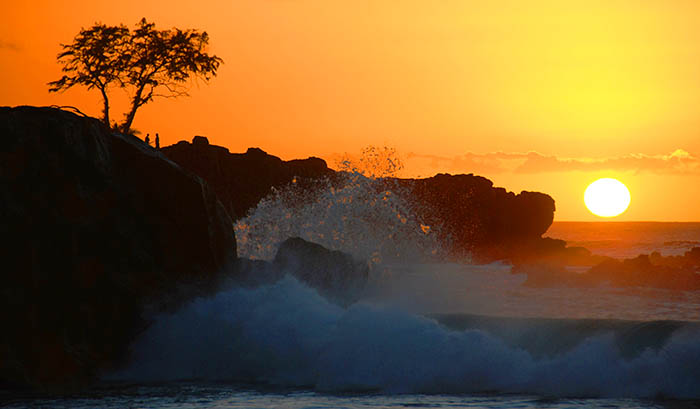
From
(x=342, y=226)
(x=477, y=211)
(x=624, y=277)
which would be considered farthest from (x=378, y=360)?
(x=477, y=211)

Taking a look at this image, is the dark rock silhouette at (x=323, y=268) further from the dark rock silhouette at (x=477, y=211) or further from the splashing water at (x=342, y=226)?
the dark rock silhouette at (x=477, y=211)

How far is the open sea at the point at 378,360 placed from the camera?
375 inches

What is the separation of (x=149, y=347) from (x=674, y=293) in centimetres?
1706

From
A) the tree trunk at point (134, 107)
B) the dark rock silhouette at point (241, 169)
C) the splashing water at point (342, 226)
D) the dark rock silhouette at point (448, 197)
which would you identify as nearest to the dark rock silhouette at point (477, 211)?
the dark rock silhouette at point (448, 197)

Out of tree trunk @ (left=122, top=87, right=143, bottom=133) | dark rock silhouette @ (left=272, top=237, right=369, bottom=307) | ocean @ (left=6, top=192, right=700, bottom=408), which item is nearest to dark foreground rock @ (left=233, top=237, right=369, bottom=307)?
dark rock silhouette @ (left=272, top=237, right=369, bottom=307)

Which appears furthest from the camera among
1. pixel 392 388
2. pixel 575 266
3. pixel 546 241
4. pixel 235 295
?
pixel 546 241

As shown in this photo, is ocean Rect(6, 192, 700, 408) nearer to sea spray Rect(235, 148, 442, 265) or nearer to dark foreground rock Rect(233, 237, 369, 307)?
dark foreground rock Rect(233, 237, 369, 307)

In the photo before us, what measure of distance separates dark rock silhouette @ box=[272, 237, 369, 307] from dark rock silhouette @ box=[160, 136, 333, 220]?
92.9 ft

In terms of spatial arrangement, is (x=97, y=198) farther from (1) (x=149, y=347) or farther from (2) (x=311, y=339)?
(2) (x=311, y=339)

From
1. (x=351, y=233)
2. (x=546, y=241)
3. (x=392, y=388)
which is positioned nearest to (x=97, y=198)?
(x=392, y=388)

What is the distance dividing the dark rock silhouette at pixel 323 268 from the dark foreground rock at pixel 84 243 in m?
2.64

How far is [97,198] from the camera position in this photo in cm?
1199

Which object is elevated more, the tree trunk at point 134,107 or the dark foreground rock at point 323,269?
the tree trunk at point 134,107

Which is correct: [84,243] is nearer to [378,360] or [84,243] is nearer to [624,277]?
[378,360]
